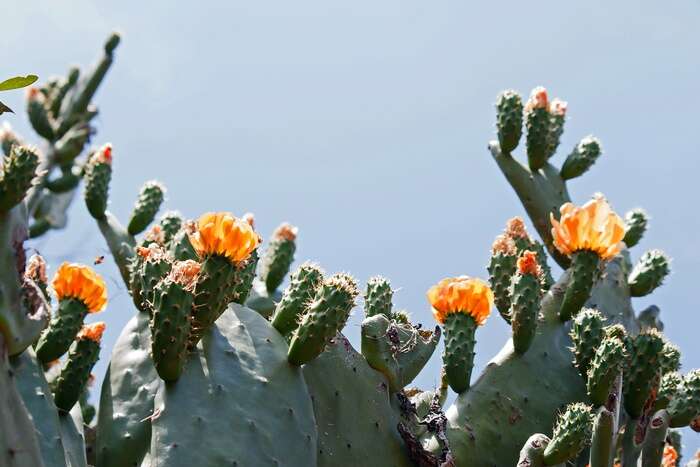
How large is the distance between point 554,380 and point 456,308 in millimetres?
481

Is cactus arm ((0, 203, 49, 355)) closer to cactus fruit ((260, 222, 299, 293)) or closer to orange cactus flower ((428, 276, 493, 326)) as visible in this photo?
orange cactus flower ((428, 276, 493, 326))

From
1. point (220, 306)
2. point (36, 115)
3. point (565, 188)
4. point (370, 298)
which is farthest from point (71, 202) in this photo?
point (220, 306)

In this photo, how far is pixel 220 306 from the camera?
8.19 feet

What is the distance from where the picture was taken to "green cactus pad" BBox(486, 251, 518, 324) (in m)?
3.59

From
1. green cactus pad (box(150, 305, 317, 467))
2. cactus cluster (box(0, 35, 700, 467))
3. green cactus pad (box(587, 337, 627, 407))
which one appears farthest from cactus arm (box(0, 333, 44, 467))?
green cactus pad (box(587, 337, 627, 407))

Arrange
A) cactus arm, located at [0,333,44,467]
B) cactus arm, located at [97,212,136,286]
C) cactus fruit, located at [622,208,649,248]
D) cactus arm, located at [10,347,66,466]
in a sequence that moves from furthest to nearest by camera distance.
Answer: cactus fruit, located at [622,208,649,248] < cactus arm, located at [97,212,136,286] < cactus arm, located at [10,347,66,466] < cactus arm, located at [0,333,44,467]

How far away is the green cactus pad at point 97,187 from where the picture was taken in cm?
429

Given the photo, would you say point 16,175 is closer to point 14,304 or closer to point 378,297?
point 14,304

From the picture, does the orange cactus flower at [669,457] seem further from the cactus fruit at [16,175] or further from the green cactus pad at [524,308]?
the cactus fruit at [16,175]

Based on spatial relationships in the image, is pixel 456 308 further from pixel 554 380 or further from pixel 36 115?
pixel 36 115

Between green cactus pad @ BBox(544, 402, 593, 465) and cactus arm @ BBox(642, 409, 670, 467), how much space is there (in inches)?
18.2

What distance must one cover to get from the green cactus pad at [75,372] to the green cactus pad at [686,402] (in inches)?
76.6

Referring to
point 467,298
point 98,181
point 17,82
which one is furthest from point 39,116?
point 17,82

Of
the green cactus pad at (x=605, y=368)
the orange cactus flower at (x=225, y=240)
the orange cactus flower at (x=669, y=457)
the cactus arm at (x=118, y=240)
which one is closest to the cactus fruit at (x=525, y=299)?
the green cactus pad at (x=605, y=368)
